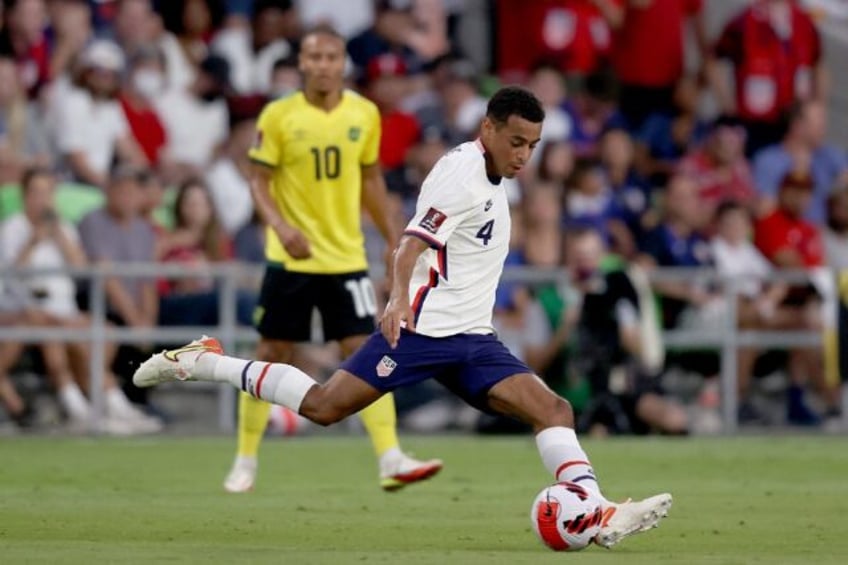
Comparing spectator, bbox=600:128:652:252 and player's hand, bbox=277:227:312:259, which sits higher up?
player's hand, bbox=277:227:312:259

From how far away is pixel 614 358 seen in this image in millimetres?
18828

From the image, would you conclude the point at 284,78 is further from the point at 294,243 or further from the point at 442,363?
the point at 442,363

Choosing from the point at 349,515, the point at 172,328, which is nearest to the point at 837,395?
the point at 172,328

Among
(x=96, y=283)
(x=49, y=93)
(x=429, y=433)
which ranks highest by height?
(x=49, y=93)

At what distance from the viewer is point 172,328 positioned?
61.7ft

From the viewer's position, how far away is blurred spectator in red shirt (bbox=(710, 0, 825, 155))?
23.0 metres

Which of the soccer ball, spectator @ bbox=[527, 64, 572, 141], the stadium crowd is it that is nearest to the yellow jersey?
the soccer ball

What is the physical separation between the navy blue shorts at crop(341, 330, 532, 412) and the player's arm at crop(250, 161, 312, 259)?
2.45 metres

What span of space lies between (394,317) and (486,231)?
2.21 feet

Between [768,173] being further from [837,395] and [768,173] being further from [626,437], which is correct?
[626,437]

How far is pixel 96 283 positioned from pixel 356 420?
2.67 m

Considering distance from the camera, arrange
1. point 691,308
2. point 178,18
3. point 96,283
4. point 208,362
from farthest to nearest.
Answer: point 178,18 → point 691,308 → point 96,283 → point 208,362

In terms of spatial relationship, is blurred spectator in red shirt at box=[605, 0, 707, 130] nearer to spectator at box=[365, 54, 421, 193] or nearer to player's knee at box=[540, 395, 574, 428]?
Result: spectator at box=[365, 54, 421, 193]

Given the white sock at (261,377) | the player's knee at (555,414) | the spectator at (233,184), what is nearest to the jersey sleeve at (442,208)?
the player's knee at (555,414)
